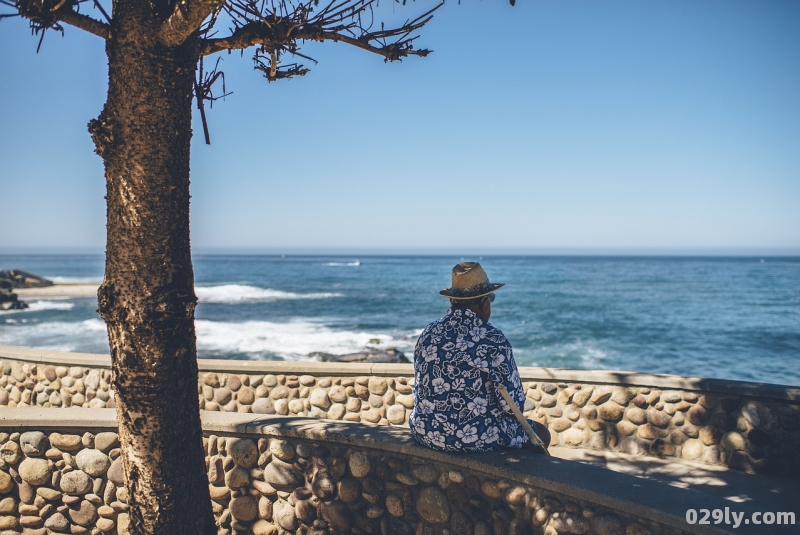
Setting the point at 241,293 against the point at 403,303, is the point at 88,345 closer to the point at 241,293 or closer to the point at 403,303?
the point at 403,303

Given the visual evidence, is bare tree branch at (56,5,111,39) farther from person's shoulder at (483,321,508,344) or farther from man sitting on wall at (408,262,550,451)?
person's shoulder at (483,321,508,344)

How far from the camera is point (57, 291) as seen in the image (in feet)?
157

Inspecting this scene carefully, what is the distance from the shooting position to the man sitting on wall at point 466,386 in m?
3.12

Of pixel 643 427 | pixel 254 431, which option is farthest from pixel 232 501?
pixel 643 427

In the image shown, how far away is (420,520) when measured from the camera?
3377mm

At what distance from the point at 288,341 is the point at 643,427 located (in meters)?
19.3

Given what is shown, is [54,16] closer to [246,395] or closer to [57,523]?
[57,523]

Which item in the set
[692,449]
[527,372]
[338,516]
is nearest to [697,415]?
[692,449]

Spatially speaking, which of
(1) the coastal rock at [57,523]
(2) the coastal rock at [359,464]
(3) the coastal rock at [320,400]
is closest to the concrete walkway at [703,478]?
(2) the coastal rock at [359,464]

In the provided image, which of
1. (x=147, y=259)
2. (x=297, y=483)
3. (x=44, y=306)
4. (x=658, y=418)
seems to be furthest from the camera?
(x=44, y=306)

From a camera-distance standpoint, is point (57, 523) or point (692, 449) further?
point (692, 449)

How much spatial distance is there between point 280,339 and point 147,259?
70.1ft

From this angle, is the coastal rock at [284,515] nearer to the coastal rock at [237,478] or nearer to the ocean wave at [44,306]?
the coastal rock at [237,478]

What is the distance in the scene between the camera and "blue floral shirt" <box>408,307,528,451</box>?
3121 millimetres
